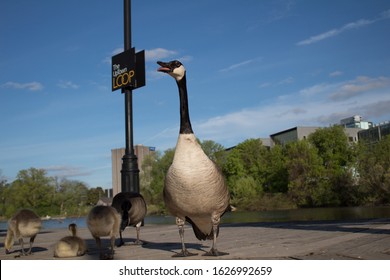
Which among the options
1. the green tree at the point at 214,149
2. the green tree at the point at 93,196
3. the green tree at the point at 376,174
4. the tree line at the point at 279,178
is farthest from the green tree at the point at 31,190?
the green tree at the point at 376,174

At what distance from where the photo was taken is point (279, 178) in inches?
2835

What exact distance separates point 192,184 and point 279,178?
227ft

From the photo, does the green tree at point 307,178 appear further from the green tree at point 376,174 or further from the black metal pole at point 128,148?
the black metal pole at point 128,148

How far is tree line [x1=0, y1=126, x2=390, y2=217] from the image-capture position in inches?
2094

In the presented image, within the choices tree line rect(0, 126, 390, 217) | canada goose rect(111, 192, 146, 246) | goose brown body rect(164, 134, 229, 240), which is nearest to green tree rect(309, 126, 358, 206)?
tree line rect(0, 126, 390, 217)

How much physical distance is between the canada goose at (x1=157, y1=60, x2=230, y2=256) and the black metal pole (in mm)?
8109

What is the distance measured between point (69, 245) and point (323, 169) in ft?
198

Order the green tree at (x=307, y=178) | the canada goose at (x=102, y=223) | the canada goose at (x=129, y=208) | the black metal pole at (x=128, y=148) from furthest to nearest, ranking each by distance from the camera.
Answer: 1. the green tree at (x=307, y=178)
2. the black metal pole at (x=128, y=148)
3. the canada goose at (x=129, y=208)
4. the canada goose at (x=102, y=223)

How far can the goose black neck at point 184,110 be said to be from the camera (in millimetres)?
5488

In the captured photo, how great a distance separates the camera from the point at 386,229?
755cm

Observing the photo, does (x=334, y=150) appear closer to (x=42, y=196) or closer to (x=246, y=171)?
(x=246, y=171)

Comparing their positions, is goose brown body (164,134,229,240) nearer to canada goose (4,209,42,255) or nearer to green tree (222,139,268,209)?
canada goose (4,209,42,255)

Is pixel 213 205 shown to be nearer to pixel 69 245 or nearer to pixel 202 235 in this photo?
pixel 202 235

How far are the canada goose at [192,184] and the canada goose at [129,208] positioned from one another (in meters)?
2.46
